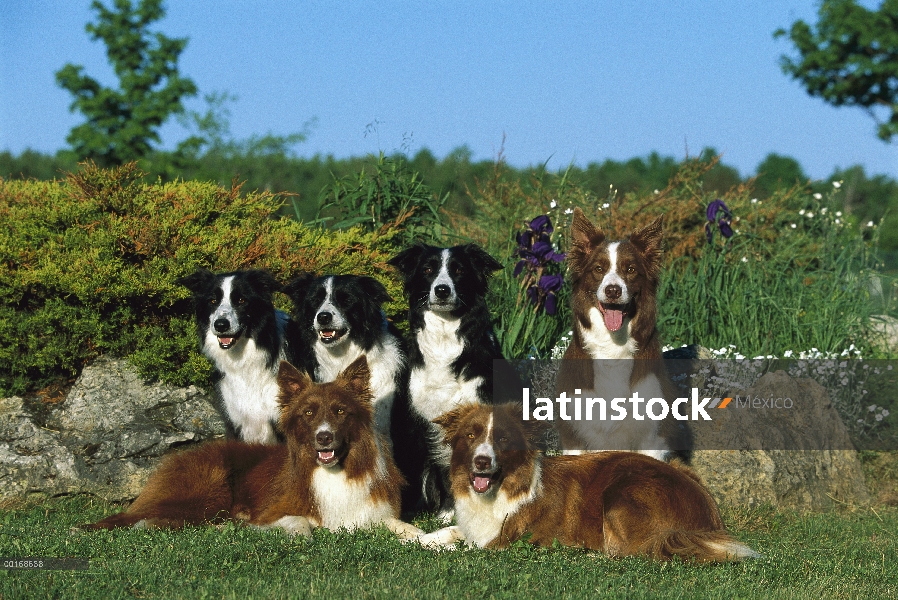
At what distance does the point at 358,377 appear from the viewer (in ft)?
22.2

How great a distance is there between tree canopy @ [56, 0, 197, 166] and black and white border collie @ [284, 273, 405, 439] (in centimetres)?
1826

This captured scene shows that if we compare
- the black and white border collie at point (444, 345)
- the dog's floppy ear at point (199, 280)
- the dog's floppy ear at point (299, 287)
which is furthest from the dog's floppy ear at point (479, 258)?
the dog's floppy ear at point (199, 280)

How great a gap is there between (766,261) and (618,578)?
7.88 meters

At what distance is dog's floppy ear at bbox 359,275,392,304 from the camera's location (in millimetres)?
7617

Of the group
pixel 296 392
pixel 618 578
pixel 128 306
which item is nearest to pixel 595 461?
pixel 618 578

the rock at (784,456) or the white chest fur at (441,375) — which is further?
the rock at (784,456)

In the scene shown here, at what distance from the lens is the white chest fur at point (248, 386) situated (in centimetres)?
770

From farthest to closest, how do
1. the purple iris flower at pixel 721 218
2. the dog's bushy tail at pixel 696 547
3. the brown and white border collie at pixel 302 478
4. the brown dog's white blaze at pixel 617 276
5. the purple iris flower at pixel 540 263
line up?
the purple iris flower at pixel 721 218, the purple iris flower at pixel 540 263, the brown dog's white blaze at pixel 617 276, the brown and white border collie at pixel 302 478, the dog's bushy tail at pixel 696 547

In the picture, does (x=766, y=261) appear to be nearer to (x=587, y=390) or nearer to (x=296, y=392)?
(x=587, y=390)

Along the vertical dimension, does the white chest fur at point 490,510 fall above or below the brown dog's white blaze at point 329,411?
below

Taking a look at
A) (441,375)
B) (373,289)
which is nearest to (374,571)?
(441,375)

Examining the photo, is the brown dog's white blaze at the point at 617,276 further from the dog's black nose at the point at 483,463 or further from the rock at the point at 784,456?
the rock at the point at 784,456

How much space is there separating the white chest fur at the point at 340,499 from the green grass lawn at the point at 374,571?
0.21 metres

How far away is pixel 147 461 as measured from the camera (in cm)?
845
